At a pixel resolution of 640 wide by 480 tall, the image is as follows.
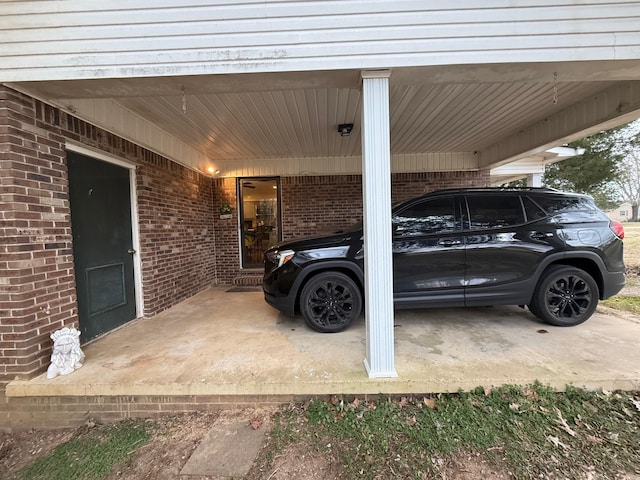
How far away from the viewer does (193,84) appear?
2518 mm

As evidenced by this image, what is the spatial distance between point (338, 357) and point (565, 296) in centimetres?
285

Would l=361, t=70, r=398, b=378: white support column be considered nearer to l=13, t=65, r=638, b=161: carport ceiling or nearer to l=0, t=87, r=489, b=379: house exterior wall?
l=13, t=65, r=638, b=161: carport ceiling

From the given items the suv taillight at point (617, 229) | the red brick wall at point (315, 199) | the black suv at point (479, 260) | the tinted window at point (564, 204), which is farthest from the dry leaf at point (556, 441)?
the red brick wall at point (315, 199)

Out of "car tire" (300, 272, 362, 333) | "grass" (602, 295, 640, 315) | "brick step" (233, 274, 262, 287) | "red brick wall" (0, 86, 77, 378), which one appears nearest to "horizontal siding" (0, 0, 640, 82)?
"red brick wall" (0, 86, 77, 378)

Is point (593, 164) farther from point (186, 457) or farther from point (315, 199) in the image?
point (186, 457)

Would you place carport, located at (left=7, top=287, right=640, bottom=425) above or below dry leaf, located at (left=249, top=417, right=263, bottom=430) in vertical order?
above

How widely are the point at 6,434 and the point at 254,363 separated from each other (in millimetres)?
2101

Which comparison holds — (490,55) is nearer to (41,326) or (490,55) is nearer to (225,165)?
(41,326)

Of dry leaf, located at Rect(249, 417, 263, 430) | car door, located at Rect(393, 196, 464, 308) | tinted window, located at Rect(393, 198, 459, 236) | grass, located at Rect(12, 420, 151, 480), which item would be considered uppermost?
tinted window, located at Rect(393, 198, 459, 236)

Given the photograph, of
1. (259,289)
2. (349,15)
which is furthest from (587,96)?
(259,289)

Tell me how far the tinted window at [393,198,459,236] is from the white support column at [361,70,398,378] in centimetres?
104

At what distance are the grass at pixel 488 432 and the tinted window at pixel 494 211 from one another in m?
1.76

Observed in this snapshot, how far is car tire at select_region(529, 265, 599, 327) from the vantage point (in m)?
3.34

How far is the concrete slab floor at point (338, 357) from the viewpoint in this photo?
7.75 feet
